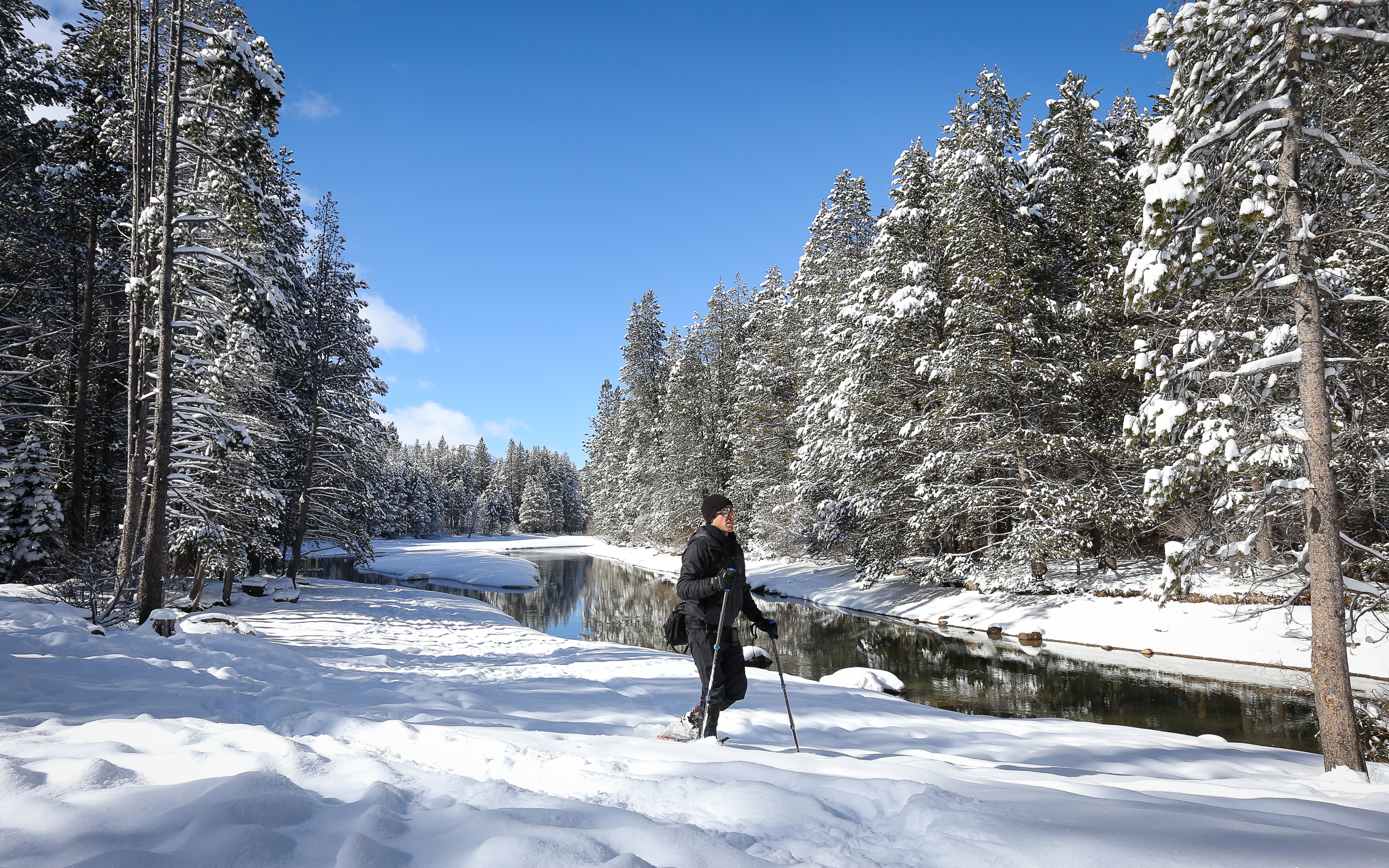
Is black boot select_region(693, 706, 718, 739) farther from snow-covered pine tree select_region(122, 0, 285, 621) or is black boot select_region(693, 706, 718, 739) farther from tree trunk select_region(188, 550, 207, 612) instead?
tree trunk select_region(188, 550, 207, 612)

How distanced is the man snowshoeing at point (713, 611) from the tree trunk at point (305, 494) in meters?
19.6

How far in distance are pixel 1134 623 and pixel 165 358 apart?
1924 cm

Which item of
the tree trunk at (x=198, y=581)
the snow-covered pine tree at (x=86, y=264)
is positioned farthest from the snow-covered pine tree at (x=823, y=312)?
the snow-covered pine tree at (x=86, y=264)

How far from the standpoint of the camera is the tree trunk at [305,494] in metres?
20.0

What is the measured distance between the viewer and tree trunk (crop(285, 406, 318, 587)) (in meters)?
20.0

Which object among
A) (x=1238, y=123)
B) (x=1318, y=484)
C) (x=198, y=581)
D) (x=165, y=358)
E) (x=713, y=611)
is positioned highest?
(x=1238, y=123)

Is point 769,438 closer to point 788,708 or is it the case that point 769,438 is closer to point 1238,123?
point 1238,123

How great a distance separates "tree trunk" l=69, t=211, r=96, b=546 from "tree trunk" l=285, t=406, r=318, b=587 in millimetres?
5298

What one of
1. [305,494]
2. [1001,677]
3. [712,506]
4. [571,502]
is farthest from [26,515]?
[571,502]

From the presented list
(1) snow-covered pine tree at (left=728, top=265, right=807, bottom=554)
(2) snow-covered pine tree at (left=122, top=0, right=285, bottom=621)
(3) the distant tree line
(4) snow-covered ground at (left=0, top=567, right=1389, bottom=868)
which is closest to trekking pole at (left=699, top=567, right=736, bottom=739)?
(4) snow-covered ground at (left=0, top=567, right=1389, bottom=868)

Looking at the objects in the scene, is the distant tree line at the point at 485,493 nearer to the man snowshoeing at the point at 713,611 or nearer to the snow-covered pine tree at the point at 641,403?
the snow-covered pine tree at the point at 641,403

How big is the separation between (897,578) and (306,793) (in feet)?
71.7

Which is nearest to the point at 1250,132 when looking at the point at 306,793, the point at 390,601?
the point at 306,793

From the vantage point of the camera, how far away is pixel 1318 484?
240 inches
